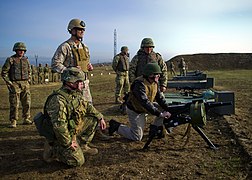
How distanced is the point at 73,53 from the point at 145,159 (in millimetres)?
2363

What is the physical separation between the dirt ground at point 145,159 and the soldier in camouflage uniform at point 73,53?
1340 millimetres

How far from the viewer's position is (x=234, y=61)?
47250mm

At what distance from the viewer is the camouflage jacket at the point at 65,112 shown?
3.88 metres

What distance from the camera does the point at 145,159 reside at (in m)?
4.53

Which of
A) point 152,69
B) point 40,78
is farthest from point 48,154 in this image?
point 40,78

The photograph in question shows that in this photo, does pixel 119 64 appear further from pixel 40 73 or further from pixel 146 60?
pixel 40 73

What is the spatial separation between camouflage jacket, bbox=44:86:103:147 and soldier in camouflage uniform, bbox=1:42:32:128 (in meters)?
3.19

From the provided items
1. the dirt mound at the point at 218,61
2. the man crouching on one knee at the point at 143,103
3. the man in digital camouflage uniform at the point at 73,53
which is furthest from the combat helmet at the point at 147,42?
the dirt mound at the point at 218,61

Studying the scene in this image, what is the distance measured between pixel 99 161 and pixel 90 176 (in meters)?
0.58

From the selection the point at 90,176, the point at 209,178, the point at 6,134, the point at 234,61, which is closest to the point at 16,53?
the point at 6,134

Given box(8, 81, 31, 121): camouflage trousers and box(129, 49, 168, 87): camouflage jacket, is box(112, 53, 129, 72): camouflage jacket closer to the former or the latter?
box(129, 49, 168, 87): camouflage jacket

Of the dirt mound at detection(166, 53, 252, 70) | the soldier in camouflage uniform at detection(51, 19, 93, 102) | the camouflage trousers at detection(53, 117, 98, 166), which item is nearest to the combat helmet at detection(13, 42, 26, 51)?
the soldier in camouflage uniform at detection(51, 19, 93, 102)

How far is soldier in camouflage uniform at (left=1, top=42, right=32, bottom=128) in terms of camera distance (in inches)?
274

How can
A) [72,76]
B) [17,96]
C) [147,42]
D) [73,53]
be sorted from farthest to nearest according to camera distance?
[17,96]
[147,42]
[73,53]
[72,76]
